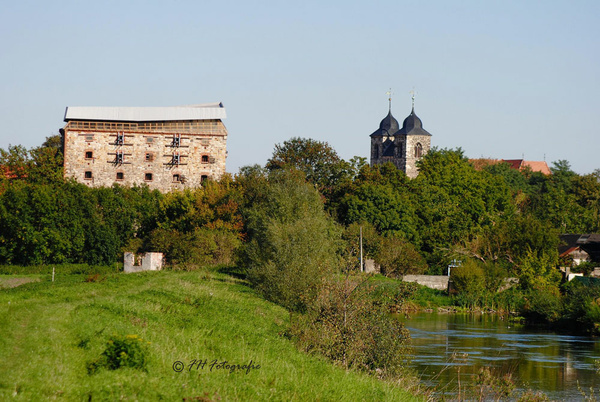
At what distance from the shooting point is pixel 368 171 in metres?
75.7

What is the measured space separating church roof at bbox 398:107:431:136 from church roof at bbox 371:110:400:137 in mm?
4472

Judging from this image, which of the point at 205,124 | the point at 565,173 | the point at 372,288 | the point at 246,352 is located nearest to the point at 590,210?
the point at 565,173

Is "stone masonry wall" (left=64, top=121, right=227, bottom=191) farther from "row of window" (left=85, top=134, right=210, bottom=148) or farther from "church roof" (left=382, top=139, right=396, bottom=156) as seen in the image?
"church roof" (left=382, top=139, right=396, bottom=156)

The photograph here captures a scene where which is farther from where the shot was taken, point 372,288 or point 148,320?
point 372,288

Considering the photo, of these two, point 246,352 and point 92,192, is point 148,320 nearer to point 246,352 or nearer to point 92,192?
point 246,352

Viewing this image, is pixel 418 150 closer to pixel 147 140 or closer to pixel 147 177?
pixel 147 140

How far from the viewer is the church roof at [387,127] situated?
386 feet

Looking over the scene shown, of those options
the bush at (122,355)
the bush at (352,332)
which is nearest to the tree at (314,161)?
the bush at (352,332)

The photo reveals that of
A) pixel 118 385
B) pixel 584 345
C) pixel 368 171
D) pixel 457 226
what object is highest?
pixel 368 171

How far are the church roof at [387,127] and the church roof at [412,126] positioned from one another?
4.47m

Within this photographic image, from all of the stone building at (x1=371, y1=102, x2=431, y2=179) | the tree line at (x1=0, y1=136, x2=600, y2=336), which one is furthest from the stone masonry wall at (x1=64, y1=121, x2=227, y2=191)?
the stone building at (x1=371, y1=102, x2=431, y2=179)

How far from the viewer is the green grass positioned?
13164 mm

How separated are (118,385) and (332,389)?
600cm

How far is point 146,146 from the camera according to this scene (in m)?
74.0
